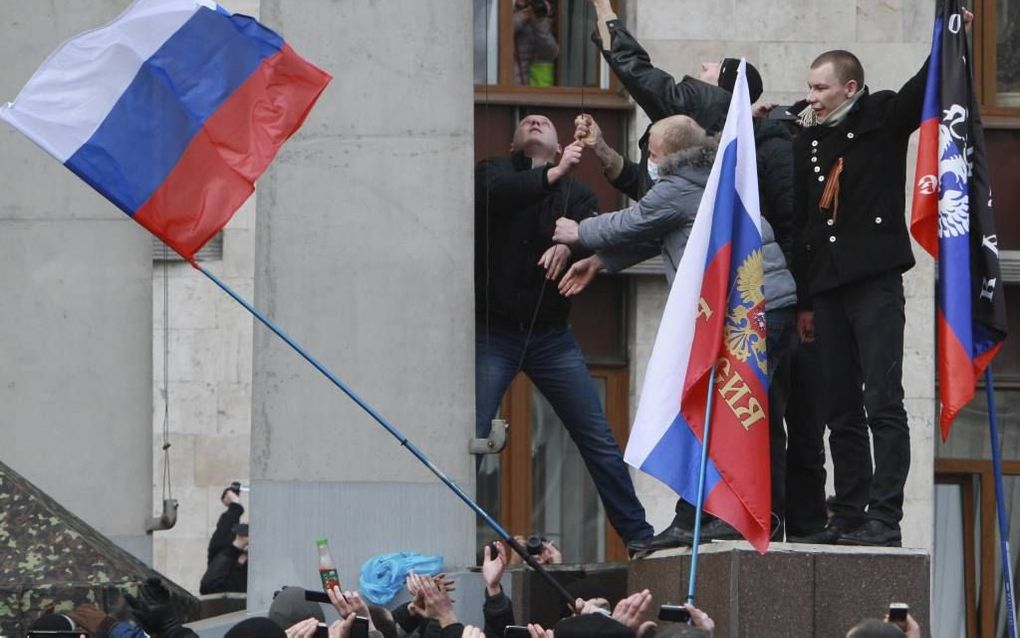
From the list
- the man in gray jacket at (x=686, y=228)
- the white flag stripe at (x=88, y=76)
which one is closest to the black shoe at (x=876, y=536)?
the man in gray jacket at (x=686, y=228)

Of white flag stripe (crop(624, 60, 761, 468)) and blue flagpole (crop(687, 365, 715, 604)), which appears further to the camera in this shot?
white flag stripe (crop(624, 60, 761, 468))

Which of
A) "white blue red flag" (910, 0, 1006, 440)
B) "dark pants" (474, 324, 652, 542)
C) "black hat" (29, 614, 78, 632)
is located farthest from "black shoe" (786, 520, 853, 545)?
"black hat" (29, 614, 78, 632)

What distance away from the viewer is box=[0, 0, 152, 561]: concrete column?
15.3 m

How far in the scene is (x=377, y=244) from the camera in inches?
479

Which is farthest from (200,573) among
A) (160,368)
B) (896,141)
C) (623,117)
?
(896,141)

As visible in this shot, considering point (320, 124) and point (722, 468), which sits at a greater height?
point (320, 124)

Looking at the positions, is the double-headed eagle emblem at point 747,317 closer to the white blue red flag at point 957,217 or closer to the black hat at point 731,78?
the white blue red flag at point 957,217

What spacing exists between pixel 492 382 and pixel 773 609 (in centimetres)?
253

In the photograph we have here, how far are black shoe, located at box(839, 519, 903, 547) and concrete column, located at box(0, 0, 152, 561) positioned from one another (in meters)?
5.86

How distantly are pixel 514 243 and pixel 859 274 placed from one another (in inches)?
82.3

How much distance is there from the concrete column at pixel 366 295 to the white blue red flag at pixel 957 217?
230 cm

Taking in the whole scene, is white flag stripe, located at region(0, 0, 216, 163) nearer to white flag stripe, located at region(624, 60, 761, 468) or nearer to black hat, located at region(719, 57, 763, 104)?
black hat, located at region(719, 57, 763, 104)

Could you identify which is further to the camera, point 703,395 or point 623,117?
point 623,117

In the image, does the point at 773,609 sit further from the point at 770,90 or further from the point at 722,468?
the point at 770,90
